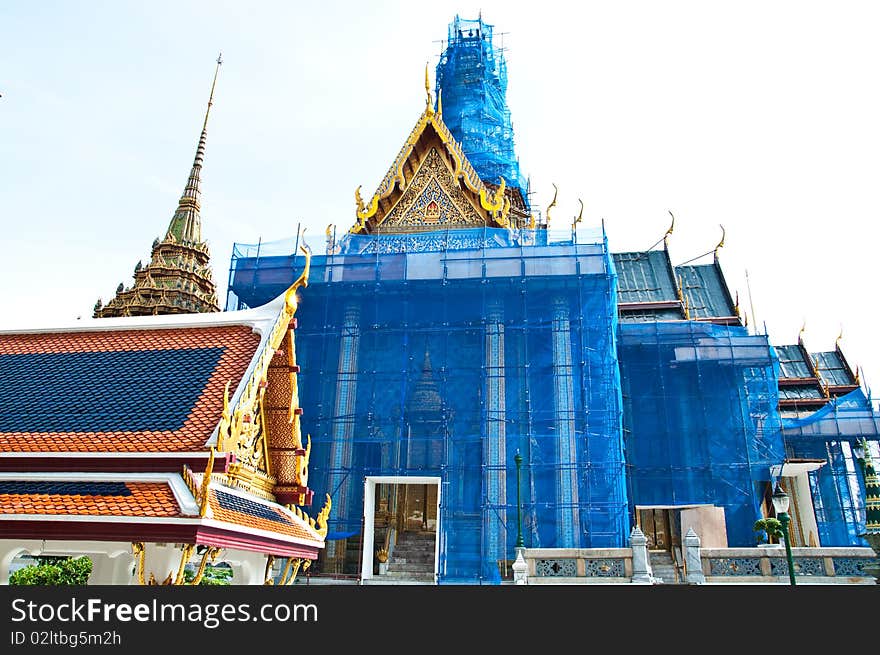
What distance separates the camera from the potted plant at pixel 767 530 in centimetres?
1383

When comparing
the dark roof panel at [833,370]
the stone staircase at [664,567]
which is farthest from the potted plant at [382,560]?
the dark roof panel at [833,370]

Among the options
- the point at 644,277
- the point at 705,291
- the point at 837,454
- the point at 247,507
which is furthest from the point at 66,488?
the point at 705,291

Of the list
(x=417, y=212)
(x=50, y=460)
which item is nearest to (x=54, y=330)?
(x=50, y=460)

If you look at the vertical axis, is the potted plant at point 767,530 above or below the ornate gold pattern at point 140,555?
above

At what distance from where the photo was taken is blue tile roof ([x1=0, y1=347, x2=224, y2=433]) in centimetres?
529

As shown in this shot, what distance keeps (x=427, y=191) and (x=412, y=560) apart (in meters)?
11.0

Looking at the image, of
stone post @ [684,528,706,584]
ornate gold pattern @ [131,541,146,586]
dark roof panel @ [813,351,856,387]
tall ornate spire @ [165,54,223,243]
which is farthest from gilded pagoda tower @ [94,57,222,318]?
dark roof panel @ [813,351,856,387]

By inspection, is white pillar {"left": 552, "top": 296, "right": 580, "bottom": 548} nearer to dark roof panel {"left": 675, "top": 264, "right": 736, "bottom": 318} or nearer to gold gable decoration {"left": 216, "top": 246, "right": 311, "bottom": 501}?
gold gable decoration {"left": 216, "top": 246, "right": 311, "bottom": 501}

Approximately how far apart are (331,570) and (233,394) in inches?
485

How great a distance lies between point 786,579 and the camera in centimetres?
1055

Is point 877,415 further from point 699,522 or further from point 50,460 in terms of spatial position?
point 50,460

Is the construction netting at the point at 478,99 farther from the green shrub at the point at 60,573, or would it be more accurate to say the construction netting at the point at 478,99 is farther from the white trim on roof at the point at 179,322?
the white trim on roof at the point at 179,322

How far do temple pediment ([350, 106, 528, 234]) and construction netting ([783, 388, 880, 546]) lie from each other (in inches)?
496

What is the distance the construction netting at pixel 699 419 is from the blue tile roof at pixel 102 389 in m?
16.2
